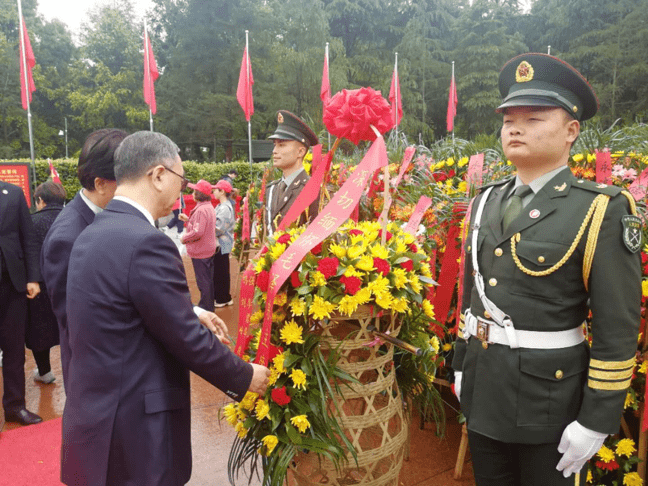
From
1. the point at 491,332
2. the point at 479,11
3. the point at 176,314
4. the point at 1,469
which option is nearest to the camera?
the point at 176,314

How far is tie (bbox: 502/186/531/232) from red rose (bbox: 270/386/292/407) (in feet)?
2.96

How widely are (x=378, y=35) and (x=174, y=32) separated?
12.1 metres

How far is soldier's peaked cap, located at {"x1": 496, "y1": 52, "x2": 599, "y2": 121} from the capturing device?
145 cm

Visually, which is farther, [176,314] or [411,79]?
[411,79]

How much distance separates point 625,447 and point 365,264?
1.38 meters

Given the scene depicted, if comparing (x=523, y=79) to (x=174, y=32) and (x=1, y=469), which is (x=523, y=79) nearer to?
(x=1, y=469)

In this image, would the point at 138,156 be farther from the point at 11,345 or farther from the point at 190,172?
the point at 190,172

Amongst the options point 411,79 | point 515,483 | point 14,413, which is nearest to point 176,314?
point 515,483

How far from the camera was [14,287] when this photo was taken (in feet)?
10.3

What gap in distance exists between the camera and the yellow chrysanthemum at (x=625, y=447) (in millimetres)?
1977

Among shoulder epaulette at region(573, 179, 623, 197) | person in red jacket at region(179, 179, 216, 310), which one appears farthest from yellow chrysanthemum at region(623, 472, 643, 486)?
person in red jacket at region(179, 179, 216, 310)

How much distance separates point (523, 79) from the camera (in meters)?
1.55

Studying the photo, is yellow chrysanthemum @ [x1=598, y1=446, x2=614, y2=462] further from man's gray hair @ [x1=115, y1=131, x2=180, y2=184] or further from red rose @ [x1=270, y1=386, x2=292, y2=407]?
man's gray hair @ [x1=115, y1=131, x2=180, y2=184]

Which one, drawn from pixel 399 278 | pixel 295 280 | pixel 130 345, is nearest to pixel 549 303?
pixel 399 278
